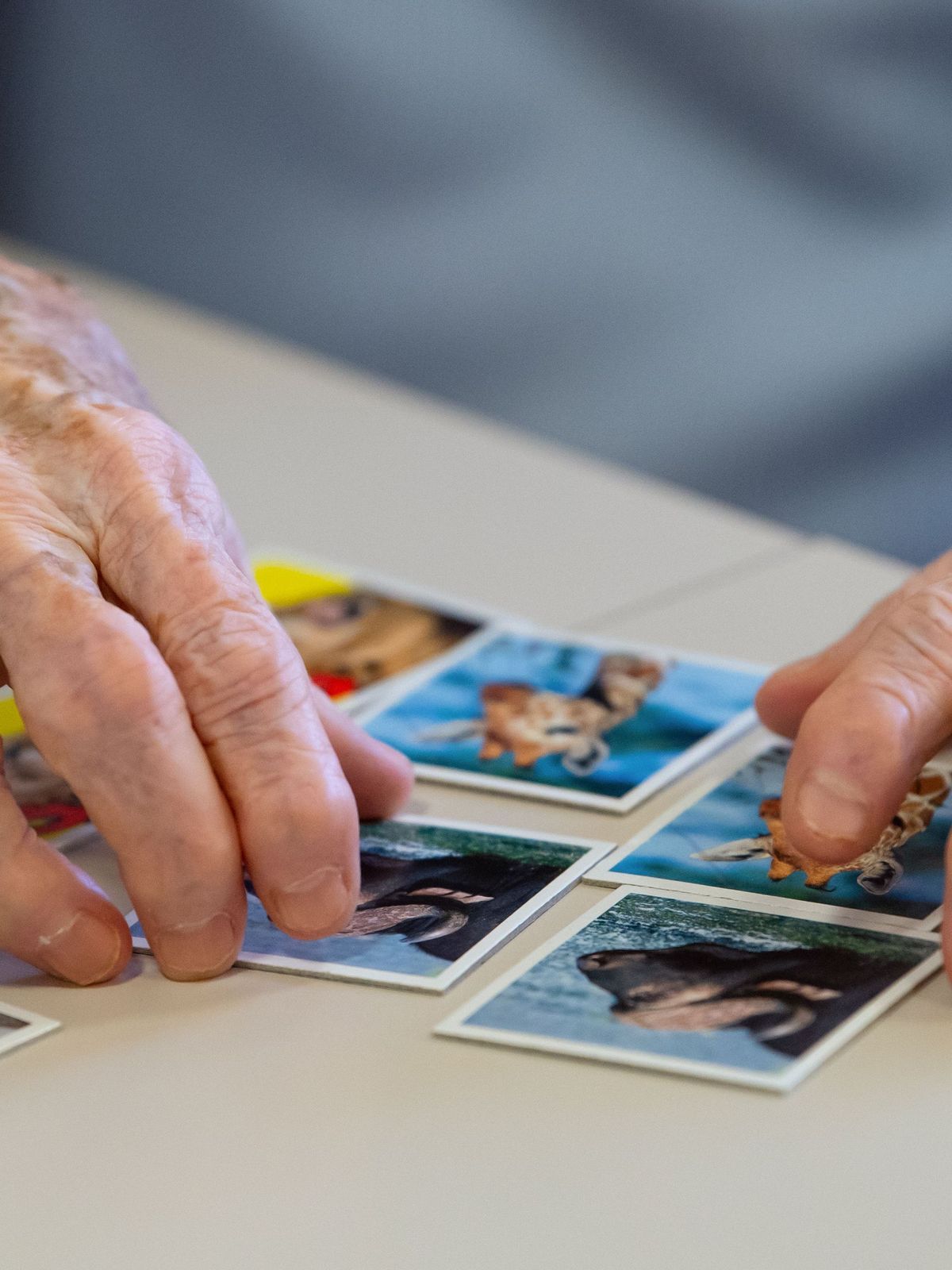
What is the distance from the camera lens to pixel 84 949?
0.68 m

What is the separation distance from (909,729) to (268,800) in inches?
11.2

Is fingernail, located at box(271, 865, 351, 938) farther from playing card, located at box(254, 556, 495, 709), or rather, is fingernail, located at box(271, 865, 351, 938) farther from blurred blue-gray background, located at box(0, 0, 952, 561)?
blurred blue-gray background, located at box(0, 0, 952, 561)

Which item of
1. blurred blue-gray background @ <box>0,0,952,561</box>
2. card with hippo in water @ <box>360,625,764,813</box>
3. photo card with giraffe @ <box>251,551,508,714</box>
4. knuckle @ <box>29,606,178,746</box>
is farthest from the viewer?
blurred blue-gray background @ <box>0,0,952,561</box>

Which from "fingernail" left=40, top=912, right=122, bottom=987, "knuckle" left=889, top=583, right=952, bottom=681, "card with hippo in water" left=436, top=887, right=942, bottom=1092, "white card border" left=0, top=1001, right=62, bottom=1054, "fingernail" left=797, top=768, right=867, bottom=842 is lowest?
"white card border" left=0, top=1001, right=62, bottom=1054

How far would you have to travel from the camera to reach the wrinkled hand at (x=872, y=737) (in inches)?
26.1

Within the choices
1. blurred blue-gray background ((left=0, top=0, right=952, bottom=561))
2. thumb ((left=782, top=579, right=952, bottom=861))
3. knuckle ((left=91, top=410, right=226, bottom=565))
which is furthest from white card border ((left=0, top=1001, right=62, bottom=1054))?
blurred blue-gray background ((left=0, top=0, right=952, bottom=561))

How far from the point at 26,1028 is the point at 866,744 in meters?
0.39

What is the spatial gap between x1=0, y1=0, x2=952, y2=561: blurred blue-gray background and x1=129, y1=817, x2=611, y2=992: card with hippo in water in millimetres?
970

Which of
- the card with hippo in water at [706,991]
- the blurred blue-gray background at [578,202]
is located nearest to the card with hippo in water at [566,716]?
the card with hippo in water at [706,991]

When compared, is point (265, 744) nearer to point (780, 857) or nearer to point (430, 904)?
point (430, 904)

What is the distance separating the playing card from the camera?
1047mm

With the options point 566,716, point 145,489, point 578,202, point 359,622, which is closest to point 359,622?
point 359,622

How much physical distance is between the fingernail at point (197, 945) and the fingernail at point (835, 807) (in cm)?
26

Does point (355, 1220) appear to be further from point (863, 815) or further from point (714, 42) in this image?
point (714, 42)
